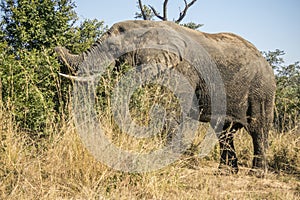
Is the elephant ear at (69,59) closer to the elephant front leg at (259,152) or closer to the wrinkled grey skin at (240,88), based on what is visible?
the wrinkled grey skin at (240,88)

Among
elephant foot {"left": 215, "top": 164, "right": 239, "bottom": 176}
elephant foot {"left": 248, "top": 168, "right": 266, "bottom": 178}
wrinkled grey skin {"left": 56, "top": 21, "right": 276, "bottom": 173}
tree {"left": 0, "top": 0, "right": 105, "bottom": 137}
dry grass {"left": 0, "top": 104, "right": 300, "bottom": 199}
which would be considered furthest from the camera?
wrinkled grey skin {"left": 56, "top": 21, "right": 276, "bottom": 173}

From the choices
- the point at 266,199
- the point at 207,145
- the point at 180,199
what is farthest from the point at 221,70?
the point at 180,199

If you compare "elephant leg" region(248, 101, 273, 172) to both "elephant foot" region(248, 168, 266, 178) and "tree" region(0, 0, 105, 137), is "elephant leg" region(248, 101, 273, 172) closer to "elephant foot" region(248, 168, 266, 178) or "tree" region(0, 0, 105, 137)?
"elephant foot" region(248, 168, 266, 178)

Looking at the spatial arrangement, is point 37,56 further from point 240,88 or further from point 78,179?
point 240,88

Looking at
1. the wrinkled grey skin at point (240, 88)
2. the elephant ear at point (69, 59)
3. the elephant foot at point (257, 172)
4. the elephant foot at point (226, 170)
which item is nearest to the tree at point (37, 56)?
the elephant ear at point (69, 59)

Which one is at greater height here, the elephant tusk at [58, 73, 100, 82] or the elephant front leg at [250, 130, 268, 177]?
the elephant tusk at [58, 73, 100, 82]

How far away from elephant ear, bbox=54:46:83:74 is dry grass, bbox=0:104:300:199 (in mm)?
1092

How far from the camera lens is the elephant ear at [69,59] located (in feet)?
16.8

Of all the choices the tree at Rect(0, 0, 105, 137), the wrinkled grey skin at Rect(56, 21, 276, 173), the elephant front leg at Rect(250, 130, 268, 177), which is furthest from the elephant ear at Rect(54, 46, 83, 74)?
the elephant front leg at Rect(250, 130, 268, 177)

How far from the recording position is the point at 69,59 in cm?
521

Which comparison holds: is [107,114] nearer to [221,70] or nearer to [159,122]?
[159,122]

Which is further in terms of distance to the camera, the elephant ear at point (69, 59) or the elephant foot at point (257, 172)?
the elephant foot at point (257, 172)

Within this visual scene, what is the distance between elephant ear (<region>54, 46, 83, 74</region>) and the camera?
16.8 feet

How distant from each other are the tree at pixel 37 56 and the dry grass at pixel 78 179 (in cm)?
25
